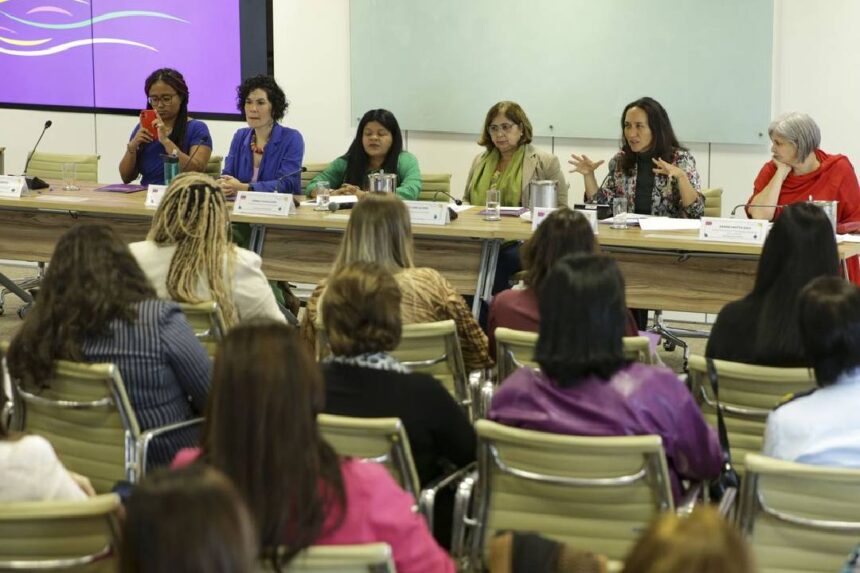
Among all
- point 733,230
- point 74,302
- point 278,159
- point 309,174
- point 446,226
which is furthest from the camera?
point 309,174

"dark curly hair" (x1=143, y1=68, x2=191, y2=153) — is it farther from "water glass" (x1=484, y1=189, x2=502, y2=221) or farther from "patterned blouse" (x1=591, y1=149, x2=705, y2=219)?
"patterned blouse" (x1=591, y1=149, x2=705, y2=219)

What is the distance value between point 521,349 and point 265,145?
10.2 feet

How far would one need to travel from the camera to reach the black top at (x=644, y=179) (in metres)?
5.28

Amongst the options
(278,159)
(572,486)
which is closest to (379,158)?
(278,159)

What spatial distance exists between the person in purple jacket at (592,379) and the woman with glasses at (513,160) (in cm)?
315

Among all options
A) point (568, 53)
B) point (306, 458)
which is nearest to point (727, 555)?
point (306, 458)

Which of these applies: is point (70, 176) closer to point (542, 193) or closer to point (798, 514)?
point (542, 193)

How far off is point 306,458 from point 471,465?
0.98m

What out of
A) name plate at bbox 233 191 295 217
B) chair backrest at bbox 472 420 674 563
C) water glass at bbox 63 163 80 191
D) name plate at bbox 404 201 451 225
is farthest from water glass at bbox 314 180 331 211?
chair backrest at bbox 472 420 674 563

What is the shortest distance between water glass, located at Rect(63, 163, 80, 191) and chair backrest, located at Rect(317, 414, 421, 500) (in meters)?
3.98

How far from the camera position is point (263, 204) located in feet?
16.9

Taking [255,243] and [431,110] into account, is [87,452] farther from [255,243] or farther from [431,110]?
[431,110]

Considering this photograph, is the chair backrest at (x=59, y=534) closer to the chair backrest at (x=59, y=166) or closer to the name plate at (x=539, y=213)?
the name plate at (x=539, y=213)

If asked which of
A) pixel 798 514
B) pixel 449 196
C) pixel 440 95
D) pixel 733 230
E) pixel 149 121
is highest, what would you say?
pixel 440 95
